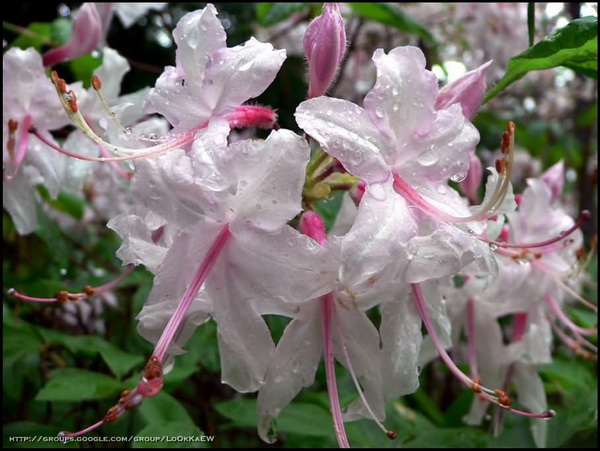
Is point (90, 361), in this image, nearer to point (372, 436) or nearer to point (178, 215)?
point (372, 436)

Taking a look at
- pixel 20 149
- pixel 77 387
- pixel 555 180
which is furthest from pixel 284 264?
pixel 555 180

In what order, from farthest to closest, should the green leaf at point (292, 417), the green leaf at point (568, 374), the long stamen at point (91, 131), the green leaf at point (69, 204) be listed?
the green leaf at point (69, 204)
the green leaf at point (568, 374)
the green leaf at point (292, 417)
the long stamen at point (91, 131)

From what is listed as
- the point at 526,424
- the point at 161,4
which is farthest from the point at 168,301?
the point at 161,4

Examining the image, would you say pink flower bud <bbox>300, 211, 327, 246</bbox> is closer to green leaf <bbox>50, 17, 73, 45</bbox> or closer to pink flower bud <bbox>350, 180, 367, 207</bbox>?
pink flower bud <bbox>350, 180, 367, 207</bbox>

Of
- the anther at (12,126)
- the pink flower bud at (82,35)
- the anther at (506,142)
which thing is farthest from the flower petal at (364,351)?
the pink flower bud at (82,35)

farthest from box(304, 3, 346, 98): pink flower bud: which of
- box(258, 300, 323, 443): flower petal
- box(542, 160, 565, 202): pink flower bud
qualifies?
box(542, 160, 565, 202): pink flower bud

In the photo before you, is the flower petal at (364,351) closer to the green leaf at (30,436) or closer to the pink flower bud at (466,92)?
the pink flower bud at (466,92)

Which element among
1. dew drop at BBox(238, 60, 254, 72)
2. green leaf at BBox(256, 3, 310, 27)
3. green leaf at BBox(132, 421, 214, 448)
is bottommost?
green leaf at BBox(132, 421, 214, 448)
